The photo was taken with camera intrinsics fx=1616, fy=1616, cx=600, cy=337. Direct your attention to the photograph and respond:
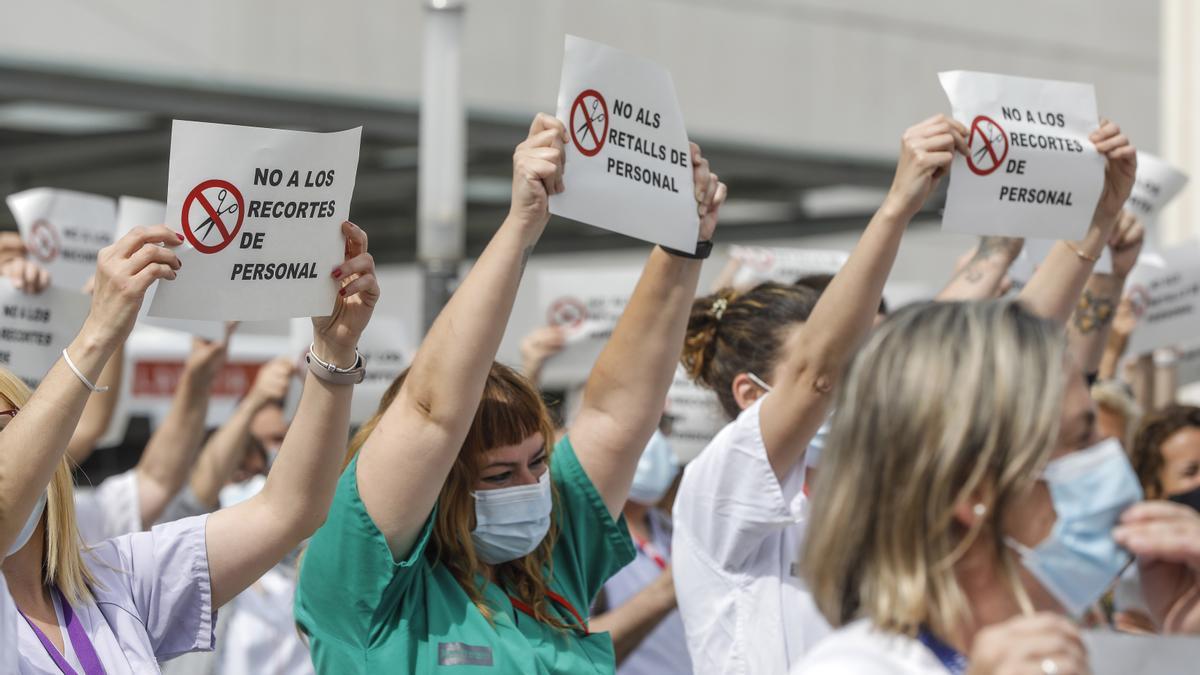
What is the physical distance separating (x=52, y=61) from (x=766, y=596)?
891 centimetres

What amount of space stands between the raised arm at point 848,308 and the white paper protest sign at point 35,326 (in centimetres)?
220

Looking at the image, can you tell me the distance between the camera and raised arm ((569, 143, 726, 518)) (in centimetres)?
317

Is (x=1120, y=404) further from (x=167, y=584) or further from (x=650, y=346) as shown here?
(x=167, y=584)

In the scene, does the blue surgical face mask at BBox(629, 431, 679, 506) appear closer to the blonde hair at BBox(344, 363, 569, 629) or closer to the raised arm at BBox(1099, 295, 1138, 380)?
the raised arm at BBox(1099, 295, 1138, 380)

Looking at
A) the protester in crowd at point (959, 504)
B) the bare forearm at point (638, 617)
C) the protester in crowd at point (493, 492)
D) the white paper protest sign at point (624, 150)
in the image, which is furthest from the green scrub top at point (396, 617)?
the protester in crowd at point (959, 504)

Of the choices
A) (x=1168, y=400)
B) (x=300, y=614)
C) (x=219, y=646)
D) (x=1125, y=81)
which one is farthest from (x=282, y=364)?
(x=1125, y=81)

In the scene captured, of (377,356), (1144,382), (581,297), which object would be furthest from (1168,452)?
(377,356)

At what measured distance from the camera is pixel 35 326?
4285mm

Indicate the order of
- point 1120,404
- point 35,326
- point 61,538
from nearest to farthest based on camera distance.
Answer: point 61,538
point 35,326
point 1120,404

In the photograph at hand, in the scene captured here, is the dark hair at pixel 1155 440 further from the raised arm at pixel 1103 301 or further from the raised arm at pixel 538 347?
the raised arm at pixel 538 347

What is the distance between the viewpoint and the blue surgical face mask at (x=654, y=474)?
4.77 meters

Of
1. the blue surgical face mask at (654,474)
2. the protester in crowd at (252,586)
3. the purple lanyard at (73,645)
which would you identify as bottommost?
the protester in crowd at (252,586)

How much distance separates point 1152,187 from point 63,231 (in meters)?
3.16

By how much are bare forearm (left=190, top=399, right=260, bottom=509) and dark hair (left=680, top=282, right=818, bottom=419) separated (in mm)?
1944
